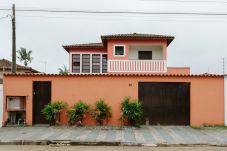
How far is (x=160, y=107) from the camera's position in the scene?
16.4m

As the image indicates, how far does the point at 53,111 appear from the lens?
15664 mm

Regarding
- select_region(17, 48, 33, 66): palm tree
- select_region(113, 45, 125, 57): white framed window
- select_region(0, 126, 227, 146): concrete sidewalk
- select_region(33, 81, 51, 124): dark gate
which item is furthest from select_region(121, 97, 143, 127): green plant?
select_region(17, 48, 33, 66): palm tree

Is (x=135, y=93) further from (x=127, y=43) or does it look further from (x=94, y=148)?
(x=127, y=43)

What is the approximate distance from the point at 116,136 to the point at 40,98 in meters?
5.48

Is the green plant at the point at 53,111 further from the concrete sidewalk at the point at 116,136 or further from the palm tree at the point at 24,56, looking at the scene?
the palm tree at the point at 24,56

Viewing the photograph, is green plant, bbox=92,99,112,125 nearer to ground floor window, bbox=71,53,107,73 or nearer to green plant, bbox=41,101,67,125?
green plant, bbox=41,101,67,125

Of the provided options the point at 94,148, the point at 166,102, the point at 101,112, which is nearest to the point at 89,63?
the point at 101,112

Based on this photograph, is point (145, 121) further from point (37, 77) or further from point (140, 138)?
point (37, 77)

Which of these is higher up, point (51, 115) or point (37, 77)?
point (37, 77)

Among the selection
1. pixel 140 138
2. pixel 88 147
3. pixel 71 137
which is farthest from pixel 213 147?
pixel 71 137

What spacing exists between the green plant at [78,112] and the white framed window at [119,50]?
793 centimetres

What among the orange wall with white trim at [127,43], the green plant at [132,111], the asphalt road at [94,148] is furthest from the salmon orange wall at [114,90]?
the orange wall with white trim at [127,43]

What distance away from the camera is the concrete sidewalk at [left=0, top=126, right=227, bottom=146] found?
1180cm

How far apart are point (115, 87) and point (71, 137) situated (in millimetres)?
4552
